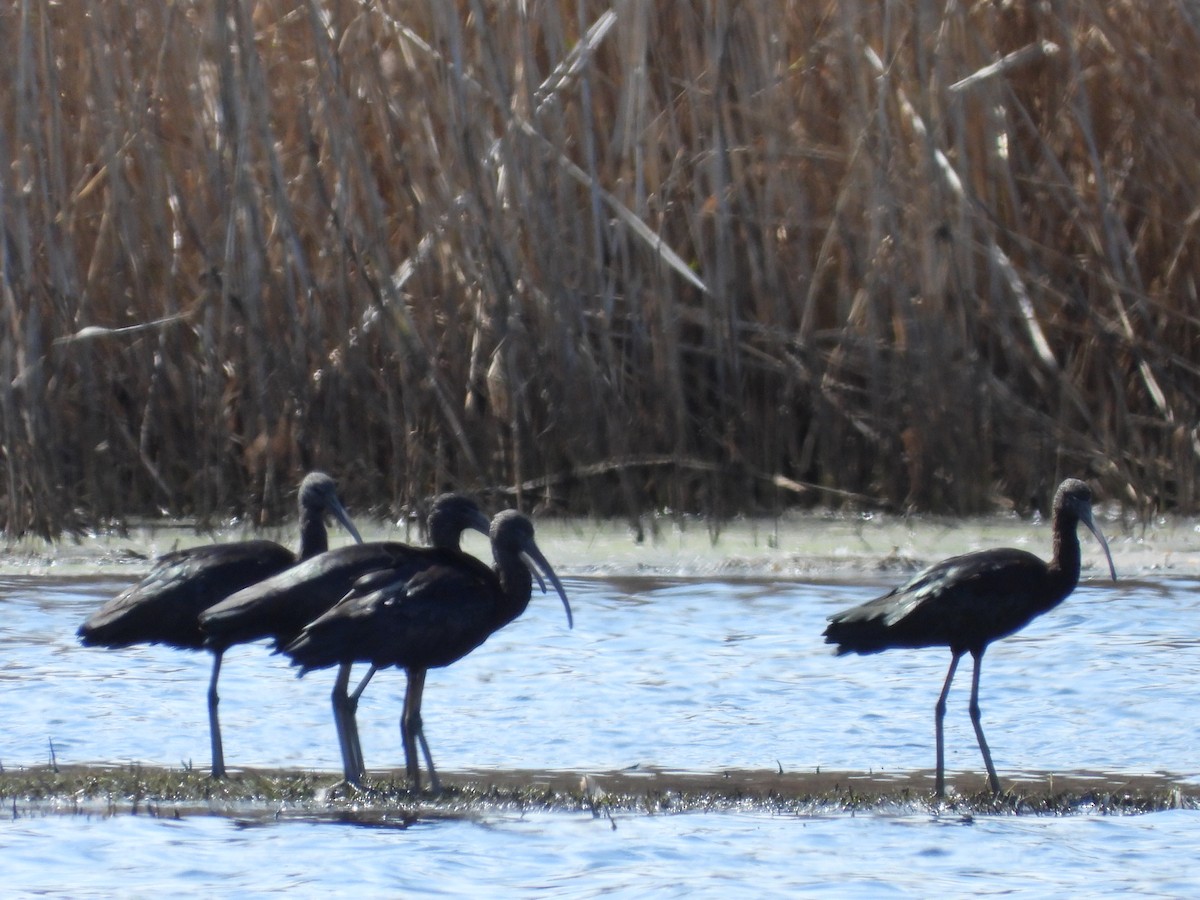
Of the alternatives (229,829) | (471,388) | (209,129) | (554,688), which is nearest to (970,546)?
(471,388)

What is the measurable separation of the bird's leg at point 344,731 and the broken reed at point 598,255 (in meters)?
3.35

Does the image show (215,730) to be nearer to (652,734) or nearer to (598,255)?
(652,734)

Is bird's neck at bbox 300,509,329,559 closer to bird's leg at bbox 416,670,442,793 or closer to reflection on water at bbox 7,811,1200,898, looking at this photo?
bird's leg at bbox 416,670,442,793

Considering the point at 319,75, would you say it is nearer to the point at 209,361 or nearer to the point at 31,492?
the point at 209,361

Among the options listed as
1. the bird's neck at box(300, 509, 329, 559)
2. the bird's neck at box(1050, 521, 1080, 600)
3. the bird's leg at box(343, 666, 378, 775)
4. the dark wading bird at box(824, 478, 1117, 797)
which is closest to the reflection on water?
the bird's leg at box(343, 666, 378, 775)

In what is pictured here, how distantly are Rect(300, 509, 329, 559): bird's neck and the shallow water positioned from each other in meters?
0.50

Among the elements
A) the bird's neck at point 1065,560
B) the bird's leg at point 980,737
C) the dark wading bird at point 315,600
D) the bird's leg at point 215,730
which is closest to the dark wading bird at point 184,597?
the bird's leg at point 215,730

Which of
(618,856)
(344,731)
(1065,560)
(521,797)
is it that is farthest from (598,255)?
(618,856)

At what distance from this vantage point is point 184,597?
5.45 meters

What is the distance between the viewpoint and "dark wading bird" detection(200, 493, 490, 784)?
17.0 feet

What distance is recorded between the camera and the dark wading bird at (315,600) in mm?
5188

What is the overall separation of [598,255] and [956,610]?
3.57m

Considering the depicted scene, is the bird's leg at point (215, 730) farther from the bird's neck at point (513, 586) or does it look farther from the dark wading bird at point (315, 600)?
the bird's neck at point (513, 586)

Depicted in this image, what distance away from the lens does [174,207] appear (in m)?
9.45
